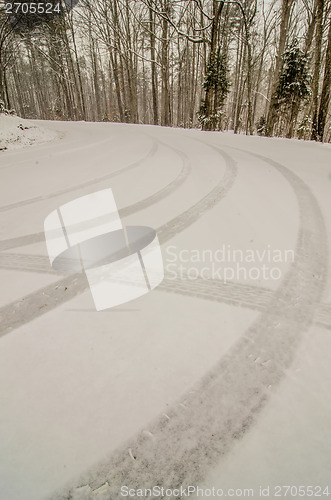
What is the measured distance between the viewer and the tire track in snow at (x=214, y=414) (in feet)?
1.98

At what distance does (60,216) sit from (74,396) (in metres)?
1.56

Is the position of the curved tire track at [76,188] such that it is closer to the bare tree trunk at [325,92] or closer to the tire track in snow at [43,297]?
the tire track in snow at [43,297]

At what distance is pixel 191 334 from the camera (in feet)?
3.12

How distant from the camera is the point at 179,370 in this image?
83 centimetres

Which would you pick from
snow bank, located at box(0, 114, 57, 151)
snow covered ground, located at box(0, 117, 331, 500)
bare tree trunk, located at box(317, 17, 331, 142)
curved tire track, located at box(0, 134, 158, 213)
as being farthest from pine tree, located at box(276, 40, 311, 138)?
snow covered ground, located at box(0, 117, 331, 500)

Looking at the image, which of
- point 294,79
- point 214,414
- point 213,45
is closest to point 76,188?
point 214,414

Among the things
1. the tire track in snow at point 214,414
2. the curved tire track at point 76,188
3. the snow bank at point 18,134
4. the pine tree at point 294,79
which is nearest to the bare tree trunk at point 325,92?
the pine tree at point 294,79

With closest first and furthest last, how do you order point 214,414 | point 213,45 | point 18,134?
point 214,414 < point 18,134 < point 213,45

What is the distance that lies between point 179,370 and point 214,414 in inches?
6.3

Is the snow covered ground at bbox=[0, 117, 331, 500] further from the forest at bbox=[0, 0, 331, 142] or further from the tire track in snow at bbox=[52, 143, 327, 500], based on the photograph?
the forest at bbox=[0, 0, 331, 142]

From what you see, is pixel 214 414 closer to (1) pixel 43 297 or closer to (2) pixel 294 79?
(1) pixel 43 297

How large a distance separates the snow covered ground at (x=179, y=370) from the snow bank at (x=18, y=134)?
634cm

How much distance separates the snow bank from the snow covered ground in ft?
20.8

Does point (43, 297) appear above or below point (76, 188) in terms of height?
below
